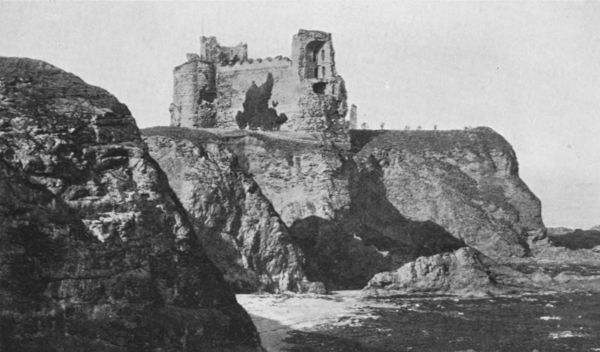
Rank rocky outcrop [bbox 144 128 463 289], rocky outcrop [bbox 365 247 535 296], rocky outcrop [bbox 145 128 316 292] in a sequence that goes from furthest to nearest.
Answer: rocky outcrop [bbox 144 128 463 289], rocky outcrop [bbox 145 128 316 292], rocky outcrop [bbox 365 247 535 296]

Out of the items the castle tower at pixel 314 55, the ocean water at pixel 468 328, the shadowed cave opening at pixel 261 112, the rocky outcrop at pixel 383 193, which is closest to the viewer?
the ocean water at pixel 468 328

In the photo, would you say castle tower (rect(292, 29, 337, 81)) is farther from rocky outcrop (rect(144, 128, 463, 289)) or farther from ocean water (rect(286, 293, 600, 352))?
ocean water (rect(286, 293, 600, 352))

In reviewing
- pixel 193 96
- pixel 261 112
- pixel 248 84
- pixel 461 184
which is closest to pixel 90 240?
pixel 193 96

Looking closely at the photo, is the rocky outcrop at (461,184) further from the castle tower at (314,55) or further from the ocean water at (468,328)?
the ocean water at (468,328)

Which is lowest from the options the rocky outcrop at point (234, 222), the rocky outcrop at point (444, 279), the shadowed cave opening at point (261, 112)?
the rocky outcrop at point (444, 279)

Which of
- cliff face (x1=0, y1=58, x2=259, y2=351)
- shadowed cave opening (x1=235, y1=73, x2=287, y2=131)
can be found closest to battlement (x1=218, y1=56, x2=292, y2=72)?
shadowed cave opening (x1=235, y1=73, x2=287, y2=131)

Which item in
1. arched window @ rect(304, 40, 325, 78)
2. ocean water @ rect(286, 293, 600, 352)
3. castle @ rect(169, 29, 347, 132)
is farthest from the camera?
arched window @ rect(304, 40, 325, 78)

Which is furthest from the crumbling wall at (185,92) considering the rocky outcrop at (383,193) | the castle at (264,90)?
the rocky outcrop at (383,193)

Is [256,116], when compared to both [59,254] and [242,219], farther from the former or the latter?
[59,254]
